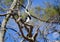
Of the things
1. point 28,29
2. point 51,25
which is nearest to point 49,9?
point 51,25

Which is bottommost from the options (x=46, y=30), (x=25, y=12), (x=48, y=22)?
(x=46, y=30)

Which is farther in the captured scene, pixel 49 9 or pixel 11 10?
pixel 49 9

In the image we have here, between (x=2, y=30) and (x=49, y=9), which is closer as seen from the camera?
(x=2, y=30)

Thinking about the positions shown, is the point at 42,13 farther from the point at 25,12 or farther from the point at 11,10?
the point at 11,10

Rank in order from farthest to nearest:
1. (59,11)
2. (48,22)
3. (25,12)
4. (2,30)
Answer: (59,11), (48,22), (25,12), (2,30)

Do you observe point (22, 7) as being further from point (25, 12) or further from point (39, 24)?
point (39, 24)

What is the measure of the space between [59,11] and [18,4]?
0.93m

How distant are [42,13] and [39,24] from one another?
61cm

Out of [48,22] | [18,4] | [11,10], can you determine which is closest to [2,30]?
[11,10]

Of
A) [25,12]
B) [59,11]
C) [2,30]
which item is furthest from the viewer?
[59,11]

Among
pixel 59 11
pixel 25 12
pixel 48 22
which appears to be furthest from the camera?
pixel 59 11

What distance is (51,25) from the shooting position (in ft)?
12.2

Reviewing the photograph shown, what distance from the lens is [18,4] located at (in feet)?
10.9

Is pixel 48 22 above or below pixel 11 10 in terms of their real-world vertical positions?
below
